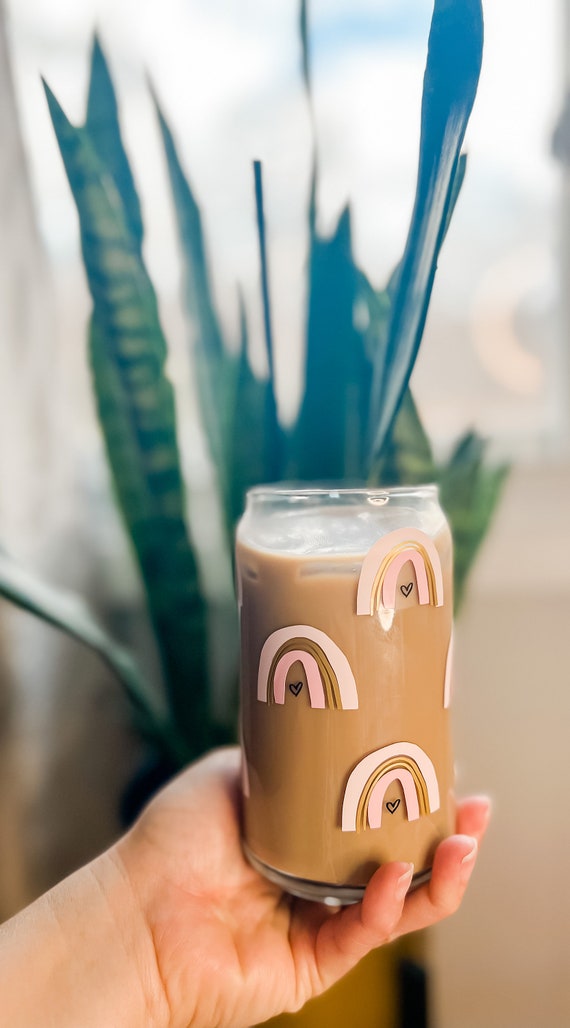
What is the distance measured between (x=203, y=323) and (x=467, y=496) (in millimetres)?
270

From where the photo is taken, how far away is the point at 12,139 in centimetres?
66

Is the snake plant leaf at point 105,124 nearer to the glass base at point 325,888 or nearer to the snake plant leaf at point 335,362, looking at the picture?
the snake plant leaf at point 335,362

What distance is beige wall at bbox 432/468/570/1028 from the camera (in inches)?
27.5

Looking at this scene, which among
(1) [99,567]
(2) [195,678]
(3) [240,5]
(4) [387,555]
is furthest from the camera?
(1) [99,567]

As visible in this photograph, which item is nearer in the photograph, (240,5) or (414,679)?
(414,679)

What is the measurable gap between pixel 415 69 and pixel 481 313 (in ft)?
0.71

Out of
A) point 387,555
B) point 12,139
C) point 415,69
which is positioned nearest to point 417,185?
point 415,69

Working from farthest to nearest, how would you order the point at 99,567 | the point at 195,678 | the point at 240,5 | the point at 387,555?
the point at 99,567
the point at 195,678
the point at 240,5
the point at 387,555

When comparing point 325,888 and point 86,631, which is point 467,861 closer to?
point 325,888

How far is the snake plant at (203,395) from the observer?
0.54 metres

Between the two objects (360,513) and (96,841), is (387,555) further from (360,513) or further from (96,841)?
Result: (96,841)

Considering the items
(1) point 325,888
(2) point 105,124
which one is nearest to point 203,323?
(2) point 105,124

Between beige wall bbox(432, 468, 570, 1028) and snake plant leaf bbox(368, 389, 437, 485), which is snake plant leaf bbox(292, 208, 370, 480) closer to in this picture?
snake plant leaf bbox(368, 389, 437, 485)

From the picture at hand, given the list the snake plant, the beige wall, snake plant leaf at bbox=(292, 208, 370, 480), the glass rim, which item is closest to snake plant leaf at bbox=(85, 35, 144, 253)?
the snake plant
